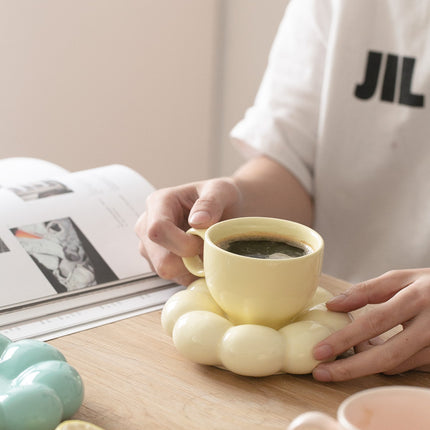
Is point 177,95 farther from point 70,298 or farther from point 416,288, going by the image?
point 416,288

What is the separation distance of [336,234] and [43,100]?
3.26ft

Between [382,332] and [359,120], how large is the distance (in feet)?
2.11

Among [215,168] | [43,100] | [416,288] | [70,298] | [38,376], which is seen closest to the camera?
[38,376]

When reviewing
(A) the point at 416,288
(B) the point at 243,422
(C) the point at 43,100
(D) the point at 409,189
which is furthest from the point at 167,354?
(C) the point at 43,100

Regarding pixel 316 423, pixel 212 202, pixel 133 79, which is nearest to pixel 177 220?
pixel 212 202

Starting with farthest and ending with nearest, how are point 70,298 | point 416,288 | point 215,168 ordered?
point 215,168
point 70,298
point 416,288

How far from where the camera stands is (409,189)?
1188mm

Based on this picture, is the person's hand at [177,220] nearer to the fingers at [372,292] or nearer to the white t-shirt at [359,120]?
the fingers at [372,292]

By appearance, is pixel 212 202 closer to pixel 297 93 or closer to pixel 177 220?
pixel 177 220

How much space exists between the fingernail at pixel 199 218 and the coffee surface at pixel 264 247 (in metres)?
0.08

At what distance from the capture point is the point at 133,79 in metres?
2.11

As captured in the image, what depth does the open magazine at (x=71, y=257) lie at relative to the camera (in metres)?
0.73

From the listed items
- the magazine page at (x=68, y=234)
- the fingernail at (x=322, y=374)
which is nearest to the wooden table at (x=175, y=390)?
the fingernail at (x=322, y=374)

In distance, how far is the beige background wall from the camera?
6.13ft
